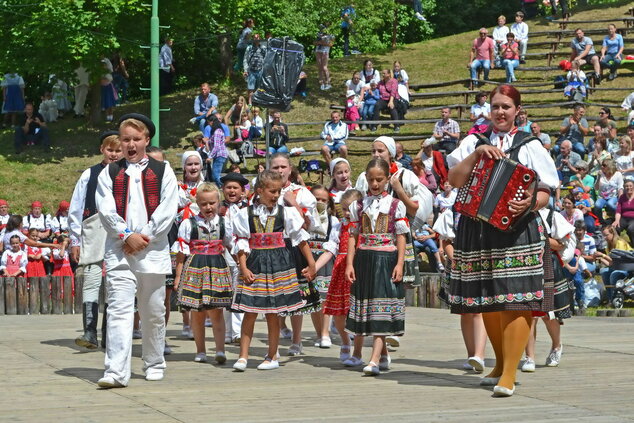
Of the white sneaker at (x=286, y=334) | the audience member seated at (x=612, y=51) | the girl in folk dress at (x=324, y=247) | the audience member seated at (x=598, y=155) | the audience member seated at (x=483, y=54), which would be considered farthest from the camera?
the audience member seated at (x=483, y=54)

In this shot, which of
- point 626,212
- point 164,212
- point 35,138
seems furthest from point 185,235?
point 35,138

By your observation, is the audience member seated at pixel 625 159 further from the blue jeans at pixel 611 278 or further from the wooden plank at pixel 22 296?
the wooden plank at pixel 22 296

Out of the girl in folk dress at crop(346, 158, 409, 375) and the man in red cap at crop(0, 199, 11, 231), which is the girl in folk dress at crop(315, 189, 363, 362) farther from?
the man in red cap at crop(0, 199, 11, 231)

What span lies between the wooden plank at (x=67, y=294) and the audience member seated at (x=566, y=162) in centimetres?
1039

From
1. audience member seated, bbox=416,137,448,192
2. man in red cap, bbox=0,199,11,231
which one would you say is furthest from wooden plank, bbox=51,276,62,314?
audience member seated, bbox=416,137,448,192

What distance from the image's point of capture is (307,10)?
3681 cm

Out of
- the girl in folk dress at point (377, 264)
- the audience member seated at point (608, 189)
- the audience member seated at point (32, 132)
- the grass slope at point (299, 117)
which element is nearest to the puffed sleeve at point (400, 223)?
the girl in folk dress at point (377, 264)

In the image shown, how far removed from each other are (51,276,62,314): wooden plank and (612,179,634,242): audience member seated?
937 centimetres

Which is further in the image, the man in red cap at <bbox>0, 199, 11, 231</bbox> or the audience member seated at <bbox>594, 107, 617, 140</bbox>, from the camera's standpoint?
the audience member seated at <bbox>594, 107, 617, 140</bbox>

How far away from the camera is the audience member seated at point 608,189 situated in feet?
67.5

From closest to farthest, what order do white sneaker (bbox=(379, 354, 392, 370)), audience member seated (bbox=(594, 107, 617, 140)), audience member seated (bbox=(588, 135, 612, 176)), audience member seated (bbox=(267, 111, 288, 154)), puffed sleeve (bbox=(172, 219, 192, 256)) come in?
white sneaker (bbox=(379, 354, 392, 370)) → puffed sleeve (bbox=(172, 219, 192, 256)) → audience member seated (bbox=(588, 135, 612, 176)) → audience member seated (bbox=(594, 107, 617, 140)) → audience member seated (bbox=(267, 111, 288, 154))

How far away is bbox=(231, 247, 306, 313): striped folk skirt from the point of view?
951 centimetres

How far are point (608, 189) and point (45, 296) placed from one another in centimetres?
1040

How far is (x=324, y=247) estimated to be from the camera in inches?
431
